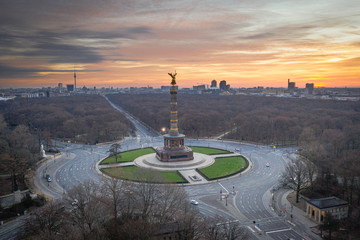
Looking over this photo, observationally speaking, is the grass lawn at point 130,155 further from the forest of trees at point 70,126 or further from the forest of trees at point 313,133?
the forest of trees at point 313,133

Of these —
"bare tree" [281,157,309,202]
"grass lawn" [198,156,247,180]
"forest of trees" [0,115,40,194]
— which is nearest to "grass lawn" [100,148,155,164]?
"forest of trees" [0,115,40,194]

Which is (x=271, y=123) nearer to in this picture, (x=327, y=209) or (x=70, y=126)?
(x=327, y=209)

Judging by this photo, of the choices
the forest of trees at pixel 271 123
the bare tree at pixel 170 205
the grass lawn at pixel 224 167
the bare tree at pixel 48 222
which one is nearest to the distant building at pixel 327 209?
the bare tree at pixel 170 205

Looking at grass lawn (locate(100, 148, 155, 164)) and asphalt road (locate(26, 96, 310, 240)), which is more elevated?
grass lawn (locate(100, 148, 155, 164))

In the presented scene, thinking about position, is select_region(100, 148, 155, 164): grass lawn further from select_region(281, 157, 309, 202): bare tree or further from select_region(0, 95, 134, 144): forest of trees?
select_region(281, 157, 309, 202): bare tree

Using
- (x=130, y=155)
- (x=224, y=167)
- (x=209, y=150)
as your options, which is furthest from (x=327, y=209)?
(x=130, y=155)

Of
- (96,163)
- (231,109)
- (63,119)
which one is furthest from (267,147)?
(63,119)

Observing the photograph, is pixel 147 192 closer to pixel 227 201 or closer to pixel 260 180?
pixel 227 201
